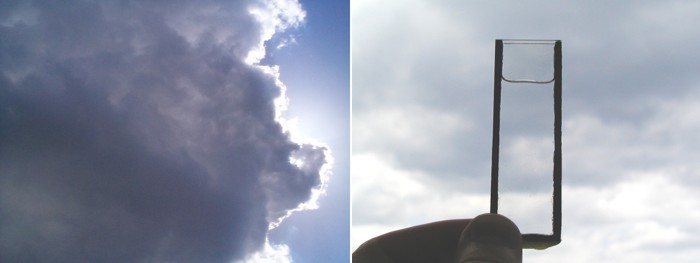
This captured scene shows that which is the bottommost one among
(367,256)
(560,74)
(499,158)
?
(367,256)

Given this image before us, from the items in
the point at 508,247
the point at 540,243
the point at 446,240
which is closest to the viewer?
the point at 508,247

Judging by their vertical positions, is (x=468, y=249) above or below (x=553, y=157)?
below

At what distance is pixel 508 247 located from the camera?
11.4 ft

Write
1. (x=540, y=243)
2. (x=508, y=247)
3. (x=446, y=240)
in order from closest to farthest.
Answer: (x=508, y=247) < (x=540, y=243) < (x=446, y=240)

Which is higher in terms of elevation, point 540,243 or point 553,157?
point 553,157

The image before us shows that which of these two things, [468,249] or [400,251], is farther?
[400,251]

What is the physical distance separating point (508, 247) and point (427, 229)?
1539 millimetres

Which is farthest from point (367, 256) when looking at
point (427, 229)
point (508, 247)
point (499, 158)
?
point (508, 247)

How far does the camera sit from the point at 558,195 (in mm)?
4598

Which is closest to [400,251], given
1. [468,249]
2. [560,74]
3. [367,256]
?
[367,256]

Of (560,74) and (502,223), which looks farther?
(560,74)

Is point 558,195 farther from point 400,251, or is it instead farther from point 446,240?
point 400,251

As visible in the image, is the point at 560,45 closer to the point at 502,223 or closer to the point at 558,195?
the point at 558,195

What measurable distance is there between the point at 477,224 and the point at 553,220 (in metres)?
1.24
